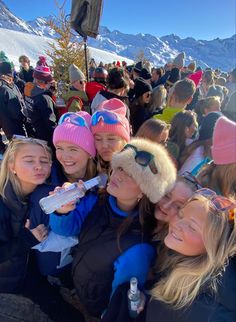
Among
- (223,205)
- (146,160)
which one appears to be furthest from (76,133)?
(223,205)

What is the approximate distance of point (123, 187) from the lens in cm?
167

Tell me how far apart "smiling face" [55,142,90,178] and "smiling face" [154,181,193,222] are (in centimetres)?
72

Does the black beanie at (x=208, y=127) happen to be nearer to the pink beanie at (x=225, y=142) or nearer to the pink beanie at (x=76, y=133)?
the pink beanie at (x=225, y=142)

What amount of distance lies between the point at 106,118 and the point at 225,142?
2.91 feet

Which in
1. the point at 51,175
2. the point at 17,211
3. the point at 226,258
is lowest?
the point at 17,211

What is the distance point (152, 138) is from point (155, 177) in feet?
3.17

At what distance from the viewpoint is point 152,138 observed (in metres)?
A: 2.51

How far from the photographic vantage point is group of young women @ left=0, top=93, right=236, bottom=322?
1.33 metres

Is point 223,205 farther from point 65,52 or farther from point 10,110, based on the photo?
point 65,52

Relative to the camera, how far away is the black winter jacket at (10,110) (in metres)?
4.06

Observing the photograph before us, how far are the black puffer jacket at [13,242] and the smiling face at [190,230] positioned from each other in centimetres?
110

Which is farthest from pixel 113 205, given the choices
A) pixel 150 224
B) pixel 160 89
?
pixel 160 89

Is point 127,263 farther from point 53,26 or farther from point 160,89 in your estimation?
point 53,26

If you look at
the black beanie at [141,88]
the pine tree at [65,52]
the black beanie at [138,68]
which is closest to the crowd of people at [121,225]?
the black beanie at [141,88]
